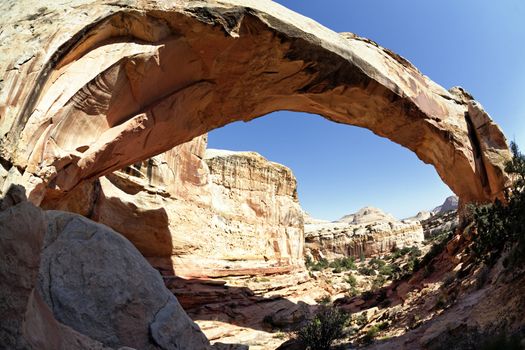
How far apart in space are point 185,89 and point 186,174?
7526 millimetres

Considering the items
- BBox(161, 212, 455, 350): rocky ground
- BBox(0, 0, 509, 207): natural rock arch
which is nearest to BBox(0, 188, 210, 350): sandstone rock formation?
BBox(0, 0, 509, 207): natural rock arch

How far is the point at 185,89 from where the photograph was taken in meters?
A: 10.5

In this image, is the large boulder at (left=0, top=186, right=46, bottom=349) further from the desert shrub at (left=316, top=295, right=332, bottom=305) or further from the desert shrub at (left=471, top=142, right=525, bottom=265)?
the desert shrub at (left=316, top=295, right=332, bottom=305)

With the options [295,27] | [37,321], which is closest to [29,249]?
[37,321]

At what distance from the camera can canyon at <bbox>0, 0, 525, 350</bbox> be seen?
4.55 m

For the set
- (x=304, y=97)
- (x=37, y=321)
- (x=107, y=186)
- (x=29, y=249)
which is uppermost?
(x=304, y=97)

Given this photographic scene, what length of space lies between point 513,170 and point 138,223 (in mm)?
13680

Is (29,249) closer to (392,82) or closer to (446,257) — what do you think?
(392,82)

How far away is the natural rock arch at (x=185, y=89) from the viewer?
7059 mm

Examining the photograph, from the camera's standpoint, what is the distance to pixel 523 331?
4652 millimetres

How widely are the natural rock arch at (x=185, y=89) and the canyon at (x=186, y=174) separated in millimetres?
42

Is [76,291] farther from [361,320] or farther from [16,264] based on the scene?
[361,320]

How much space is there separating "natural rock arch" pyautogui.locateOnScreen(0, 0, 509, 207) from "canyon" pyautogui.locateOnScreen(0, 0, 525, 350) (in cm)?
4

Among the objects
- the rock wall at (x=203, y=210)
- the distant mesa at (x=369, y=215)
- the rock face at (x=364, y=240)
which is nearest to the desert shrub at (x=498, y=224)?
the rock wall at (x=203, y=210)
